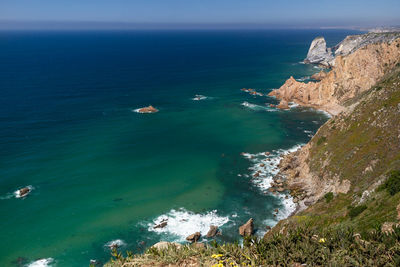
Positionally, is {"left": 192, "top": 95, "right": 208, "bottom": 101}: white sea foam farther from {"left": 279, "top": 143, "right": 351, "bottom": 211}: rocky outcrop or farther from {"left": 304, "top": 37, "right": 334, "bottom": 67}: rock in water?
{"left": 304, "top": 37, "right": 334, "bottom": 67}: rock in water

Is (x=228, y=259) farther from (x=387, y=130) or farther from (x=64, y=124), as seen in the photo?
(x=64, y=124)

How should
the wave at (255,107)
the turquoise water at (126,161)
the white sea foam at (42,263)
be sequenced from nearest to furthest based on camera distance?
the white sea foam at (42,263)
the turquoise water at (126,161)
the wave at (255,107)

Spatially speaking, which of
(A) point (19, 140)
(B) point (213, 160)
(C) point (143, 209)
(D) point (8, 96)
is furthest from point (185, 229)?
(D) point (8, 96)

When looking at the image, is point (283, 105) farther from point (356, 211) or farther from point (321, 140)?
point (356, 211)

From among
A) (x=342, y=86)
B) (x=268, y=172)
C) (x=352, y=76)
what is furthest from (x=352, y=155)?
(x=352, y=76)

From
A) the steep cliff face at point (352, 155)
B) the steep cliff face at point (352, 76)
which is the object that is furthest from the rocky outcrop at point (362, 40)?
the steep cliff face at point (352, 155)

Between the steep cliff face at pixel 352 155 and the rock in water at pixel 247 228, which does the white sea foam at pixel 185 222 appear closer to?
the rock in water at pixel 247 228
